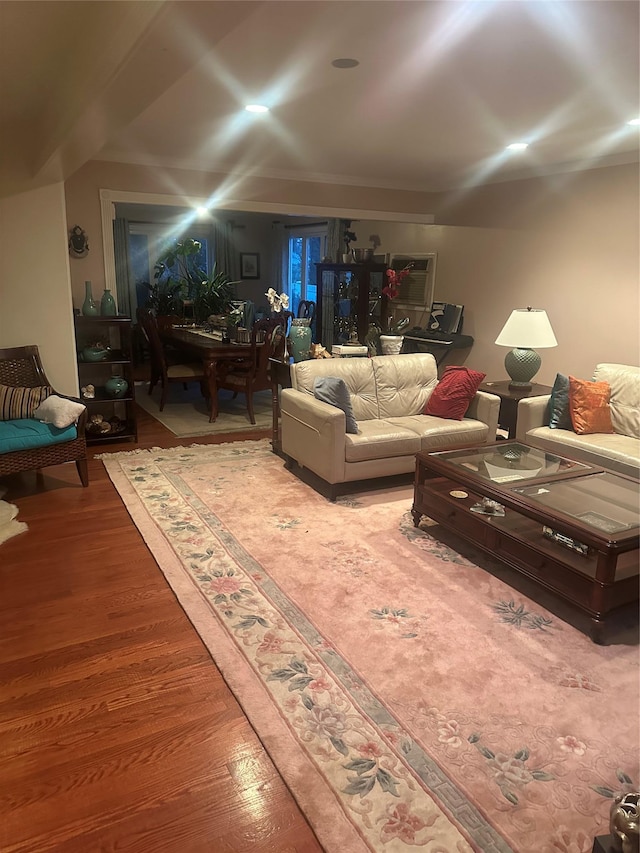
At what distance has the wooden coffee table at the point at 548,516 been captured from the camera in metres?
2.47

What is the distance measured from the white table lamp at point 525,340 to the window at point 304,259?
16.1 ft

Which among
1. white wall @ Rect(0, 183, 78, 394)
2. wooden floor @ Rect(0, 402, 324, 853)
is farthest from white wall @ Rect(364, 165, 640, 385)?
wooden floor @ Rect(0, 402, 324, 853)

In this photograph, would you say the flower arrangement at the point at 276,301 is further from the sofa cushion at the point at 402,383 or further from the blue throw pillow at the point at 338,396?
the blue throw pillow at the point at 338,396

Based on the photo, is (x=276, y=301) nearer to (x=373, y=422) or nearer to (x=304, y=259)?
(x=373, y=422)

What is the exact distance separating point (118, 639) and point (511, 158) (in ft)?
15.8

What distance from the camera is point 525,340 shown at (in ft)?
15.9

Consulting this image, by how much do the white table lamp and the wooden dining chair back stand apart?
338 cm

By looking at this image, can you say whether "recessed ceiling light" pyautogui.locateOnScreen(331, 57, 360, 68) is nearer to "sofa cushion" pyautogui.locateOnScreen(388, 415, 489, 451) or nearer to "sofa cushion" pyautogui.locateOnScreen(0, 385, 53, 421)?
"sofa cushion" pyautogui.locateOnScreen(388, 415, 489, 451)

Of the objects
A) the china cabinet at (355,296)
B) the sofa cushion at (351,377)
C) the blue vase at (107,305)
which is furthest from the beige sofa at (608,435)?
the blue vase at (107,305)

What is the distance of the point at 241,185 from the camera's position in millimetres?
5777

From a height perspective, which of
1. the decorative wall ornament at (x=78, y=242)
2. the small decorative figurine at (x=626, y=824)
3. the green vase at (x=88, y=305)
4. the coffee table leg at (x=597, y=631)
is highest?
the decorative wall ornament at (x=78, y=242)

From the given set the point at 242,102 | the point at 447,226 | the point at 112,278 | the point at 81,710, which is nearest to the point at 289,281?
the point at 447,226

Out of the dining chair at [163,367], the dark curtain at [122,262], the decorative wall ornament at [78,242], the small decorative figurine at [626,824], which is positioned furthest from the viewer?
the dark curtain at [122,262]

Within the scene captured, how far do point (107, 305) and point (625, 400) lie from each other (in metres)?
4.14
